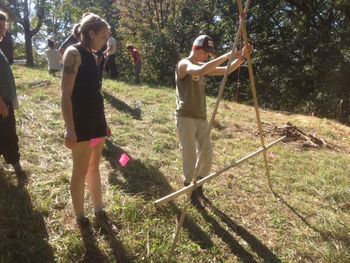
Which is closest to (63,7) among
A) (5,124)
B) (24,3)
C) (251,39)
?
(24,3)

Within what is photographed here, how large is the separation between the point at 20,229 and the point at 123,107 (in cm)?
530

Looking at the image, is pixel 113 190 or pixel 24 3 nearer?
pixel 113 190

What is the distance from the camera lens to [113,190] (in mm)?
4809

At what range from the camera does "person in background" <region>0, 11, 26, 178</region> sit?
4.29 m

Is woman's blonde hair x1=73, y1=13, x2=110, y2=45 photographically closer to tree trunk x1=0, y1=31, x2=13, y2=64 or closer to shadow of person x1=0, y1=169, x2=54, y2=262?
shadow of person x1=0, y1=169, x2=54, y2=262

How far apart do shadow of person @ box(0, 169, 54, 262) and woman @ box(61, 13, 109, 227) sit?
1.71 feet

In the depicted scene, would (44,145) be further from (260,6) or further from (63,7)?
(63,7)

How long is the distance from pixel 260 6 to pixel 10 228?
1581 centimetres

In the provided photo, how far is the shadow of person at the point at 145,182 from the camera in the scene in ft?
14.0

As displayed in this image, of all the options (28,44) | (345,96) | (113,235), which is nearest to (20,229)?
(113,235)

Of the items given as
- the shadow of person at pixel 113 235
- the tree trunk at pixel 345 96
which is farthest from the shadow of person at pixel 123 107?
the tree trunk at pixel 345 96

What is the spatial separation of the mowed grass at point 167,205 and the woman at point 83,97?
0.60 metres

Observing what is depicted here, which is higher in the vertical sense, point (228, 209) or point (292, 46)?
point (292, 46)

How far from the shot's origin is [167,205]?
15.1 feet
